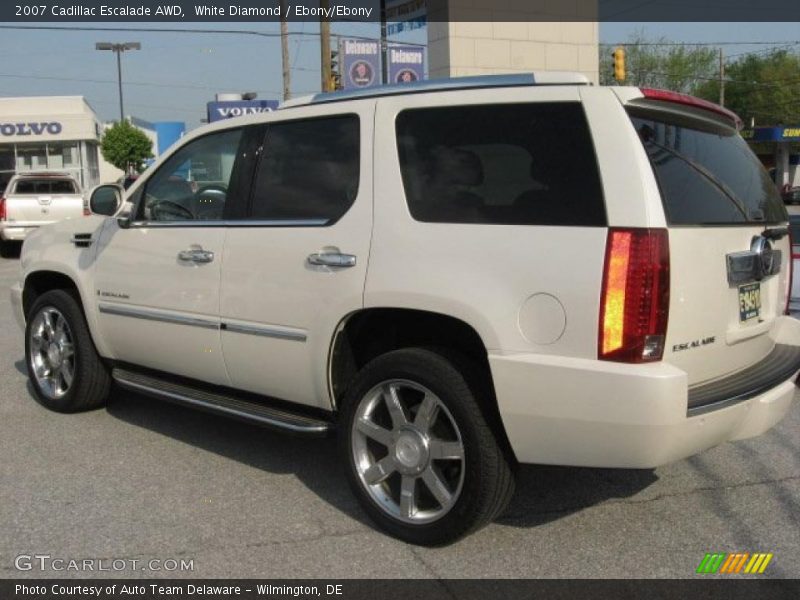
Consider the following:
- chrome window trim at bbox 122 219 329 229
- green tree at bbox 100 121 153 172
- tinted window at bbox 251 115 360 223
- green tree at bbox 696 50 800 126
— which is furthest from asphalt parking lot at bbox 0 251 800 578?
green tree at bbox 696 50 800 126

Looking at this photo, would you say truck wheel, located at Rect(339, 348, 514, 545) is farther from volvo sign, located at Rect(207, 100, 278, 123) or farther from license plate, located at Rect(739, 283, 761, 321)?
volvo sign, located at Rect(207, 100, 278, 123)

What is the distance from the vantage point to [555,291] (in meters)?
3.09

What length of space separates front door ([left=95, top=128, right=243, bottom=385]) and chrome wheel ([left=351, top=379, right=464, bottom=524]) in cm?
101

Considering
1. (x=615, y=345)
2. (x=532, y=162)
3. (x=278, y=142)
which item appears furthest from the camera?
(x=278, y=142)

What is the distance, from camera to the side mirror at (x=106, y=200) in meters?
5.08

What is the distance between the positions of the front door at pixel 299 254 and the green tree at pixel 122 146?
5192 centimetres

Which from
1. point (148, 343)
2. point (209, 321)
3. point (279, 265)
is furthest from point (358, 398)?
point (148, 343)

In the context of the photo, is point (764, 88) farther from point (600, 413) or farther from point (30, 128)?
point (600, 413)

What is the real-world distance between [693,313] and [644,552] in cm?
107

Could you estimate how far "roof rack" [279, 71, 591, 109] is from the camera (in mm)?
3334

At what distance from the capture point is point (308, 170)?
4.09 m

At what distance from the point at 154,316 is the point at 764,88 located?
68.6 metres

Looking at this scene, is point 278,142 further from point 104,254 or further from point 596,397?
point 596,397

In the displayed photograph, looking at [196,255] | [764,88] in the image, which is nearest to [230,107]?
[196,255]
